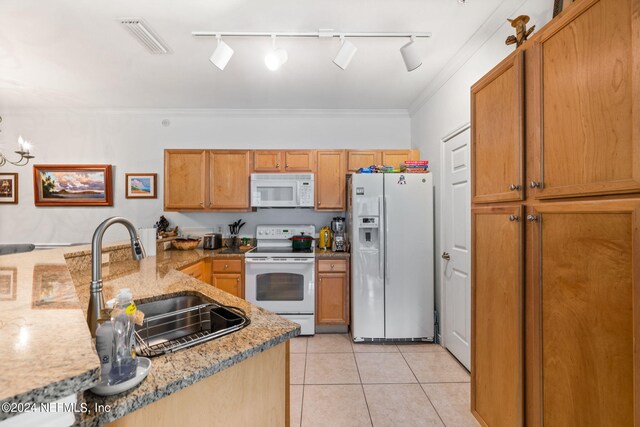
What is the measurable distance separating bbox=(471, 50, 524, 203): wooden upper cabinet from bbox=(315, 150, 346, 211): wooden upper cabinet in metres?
1.95

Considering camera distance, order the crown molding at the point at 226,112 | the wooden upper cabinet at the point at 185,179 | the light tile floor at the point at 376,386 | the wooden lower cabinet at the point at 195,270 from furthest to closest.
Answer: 1. the crown molding at the point at 226,112
2. the wooden upper cabinet at the point at 185,179
3. the wooden lower cabinet at the point at 195,270
4. the light tile floor at the point at 376,386

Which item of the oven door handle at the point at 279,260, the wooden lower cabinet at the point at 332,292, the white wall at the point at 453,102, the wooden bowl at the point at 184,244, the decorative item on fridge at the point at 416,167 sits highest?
the white wall at the point at 453,102

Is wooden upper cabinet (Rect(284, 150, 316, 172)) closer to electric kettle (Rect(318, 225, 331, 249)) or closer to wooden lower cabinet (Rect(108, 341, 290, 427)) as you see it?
electric kettle (Rect(318, 225, 331, 249))

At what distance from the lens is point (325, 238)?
3.56 m

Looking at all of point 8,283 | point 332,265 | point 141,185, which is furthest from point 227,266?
point 8,283

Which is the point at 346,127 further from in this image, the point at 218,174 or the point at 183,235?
the point at 183,235

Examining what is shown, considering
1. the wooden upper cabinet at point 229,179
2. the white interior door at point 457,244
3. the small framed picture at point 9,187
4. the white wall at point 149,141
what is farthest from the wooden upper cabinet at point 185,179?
the white interior door at point 457,244

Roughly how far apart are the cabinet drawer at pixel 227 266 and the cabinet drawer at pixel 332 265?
2.93 ft

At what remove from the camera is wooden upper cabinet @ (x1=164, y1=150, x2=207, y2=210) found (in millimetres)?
3477

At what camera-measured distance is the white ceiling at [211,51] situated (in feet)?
6.17

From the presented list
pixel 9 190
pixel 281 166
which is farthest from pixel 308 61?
pixel 9 190

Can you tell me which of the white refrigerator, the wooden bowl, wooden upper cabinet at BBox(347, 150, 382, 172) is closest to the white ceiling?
wooden upper cabinet at BBox(347, 150, 382, 172)

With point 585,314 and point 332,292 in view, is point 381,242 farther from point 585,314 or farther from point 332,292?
point 585,314

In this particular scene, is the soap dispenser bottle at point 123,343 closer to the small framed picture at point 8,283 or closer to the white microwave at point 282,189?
the small framed picture at point 8,283
